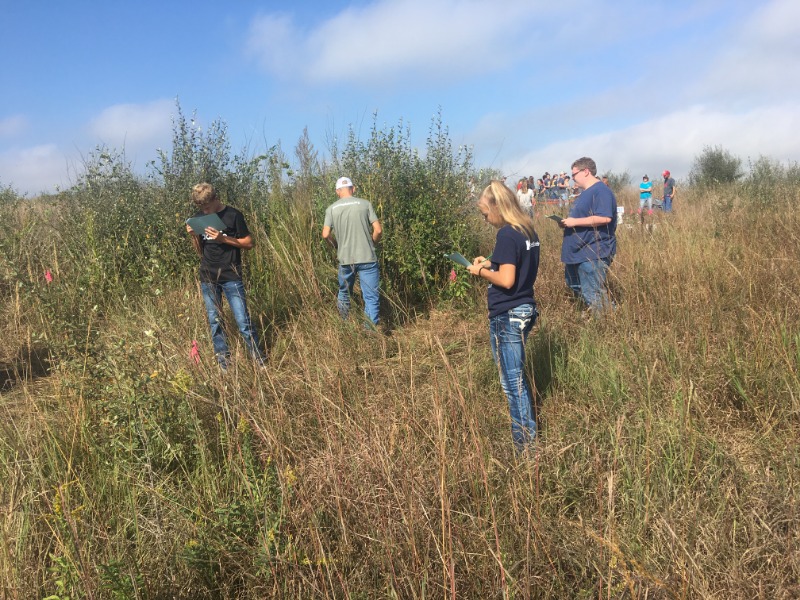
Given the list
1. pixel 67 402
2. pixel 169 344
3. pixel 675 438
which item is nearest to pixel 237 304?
pixel 169 344

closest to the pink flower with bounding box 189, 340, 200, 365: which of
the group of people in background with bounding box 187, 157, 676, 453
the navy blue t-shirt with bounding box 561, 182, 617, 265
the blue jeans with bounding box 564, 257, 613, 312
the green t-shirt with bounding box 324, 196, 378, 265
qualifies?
the group of people in background with bounding box 187, 157, 676, 453

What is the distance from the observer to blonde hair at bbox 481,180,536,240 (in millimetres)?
3111

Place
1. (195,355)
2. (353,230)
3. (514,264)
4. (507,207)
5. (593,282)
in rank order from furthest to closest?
(353,230)
(593,282)
(195,355)
(507,207)
(514,264)

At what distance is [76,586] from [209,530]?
514 mm

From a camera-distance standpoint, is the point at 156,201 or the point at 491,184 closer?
the point at 491,184

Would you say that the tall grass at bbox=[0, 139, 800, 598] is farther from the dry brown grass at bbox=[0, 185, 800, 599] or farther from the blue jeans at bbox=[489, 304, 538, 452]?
the blue jeans at bbox=[489, 304, 538, 452]

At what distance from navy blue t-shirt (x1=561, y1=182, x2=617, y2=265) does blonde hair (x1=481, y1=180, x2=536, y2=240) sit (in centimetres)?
186

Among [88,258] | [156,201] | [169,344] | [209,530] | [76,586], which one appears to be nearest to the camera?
[76,586]

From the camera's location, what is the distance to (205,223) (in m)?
4.66

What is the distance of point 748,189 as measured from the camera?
10.4 metres

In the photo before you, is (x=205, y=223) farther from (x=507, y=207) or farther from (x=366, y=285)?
(x=507, y=207)

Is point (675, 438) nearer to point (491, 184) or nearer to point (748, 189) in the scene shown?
point (491, 184)

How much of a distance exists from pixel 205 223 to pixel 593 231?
364 cm

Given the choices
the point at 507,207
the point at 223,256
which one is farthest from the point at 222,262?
the point at 507,207
